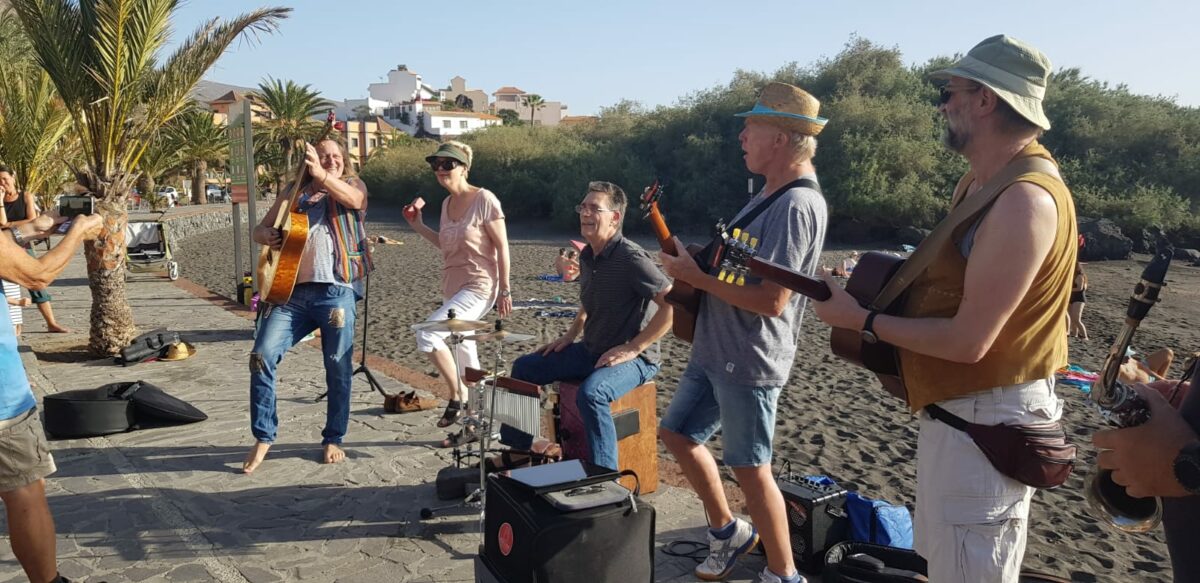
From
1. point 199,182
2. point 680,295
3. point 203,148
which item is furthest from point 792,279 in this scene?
point 199,182

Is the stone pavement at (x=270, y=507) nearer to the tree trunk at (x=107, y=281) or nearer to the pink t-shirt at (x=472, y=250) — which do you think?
the pink t-shirt at (x=472, y=250)

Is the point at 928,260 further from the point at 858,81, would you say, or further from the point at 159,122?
the point at 858,81

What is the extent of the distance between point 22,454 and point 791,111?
3426mm

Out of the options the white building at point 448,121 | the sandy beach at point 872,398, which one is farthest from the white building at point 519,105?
the sandy beach at point 872,398

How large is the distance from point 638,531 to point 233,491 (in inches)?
120

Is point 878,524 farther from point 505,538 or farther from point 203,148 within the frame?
point 203,148

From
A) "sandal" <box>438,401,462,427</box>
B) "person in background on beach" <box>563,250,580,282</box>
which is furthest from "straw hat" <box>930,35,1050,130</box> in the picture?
"person in background on beach" <box>563,250,580,282</box>

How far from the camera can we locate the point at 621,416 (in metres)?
4.52

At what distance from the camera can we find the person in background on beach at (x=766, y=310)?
311cm

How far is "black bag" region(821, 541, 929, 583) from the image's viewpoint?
3.25m

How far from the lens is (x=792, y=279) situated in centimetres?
265

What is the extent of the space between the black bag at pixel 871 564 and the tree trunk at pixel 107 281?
818cm

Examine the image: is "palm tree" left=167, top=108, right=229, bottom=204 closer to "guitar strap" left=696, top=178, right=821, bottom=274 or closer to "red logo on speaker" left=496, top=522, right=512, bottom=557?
"red logo on speaker" left=496, top=522, right=512, bottom=557

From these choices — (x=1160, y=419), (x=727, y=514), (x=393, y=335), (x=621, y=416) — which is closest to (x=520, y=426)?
(x=621, y=416)
